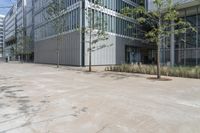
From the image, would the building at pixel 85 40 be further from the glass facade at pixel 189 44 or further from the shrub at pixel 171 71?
the shrub at pixel 171 71

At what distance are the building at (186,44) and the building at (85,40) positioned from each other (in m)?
6.32

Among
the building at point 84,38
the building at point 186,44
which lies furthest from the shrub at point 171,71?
the building at point 186,44

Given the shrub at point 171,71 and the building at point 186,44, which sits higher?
the building at point 186,44

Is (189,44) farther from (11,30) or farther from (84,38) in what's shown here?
(11,30)

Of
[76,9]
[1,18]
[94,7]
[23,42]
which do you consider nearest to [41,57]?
[23,42]

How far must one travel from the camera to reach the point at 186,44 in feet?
106

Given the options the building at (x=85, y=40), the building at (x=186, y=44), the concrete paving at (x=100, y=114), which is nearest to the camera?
the concrete paving at (x=100, y=114)

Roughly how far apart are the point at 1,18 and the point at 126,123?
139 meters

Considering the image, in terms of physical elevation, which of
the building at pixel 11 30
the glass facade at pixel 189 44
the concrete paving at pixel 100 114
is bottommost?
the concrete paving at pixel 100 114

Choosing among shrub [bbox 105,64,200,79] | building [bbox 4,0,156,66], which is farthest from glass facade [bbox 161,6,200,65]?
shrub [bbox 105,64,200,79]

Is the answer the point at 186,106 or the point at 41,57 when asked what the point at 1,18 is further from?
the point at 186,106

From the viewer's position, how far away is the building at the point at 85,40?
1319 inches

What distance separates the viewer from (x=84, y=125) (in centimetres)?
541

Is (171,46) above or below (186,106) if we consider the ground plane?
above
